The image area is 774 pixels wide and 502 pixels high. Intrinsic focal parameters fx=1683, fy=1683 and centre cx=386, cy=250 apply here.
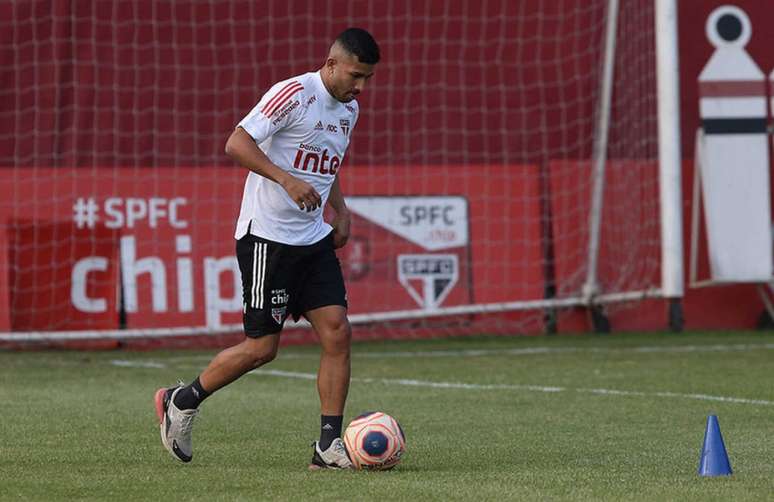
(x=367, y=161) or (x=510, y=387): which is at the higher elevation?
(x=367, y=161)

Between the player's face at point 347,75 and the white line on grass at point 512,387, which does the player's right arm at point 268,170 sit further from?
the white line on grass at point 512,387

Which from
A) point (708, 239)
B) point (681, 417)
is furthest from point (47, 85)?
point (681, 417)

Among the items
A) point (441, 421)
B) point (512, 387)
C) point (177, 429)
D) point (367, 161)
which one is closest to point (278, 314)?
point (177, 429)

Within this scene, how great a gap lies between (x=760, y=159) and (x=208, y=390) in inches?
327

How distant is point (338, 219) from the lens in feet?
22.8

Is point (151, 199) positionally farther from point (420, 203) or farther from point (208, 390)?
point (208, 390)

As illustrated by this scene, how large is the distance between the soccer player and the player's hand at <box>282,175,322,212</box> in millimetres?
232

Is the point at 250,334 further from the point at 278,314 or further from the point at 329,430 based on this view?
the point at 329,430

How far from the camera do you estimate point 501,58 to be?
46.5ft

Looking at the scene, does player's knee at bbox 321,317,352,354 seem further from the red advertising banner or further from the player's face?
the red advertising banner

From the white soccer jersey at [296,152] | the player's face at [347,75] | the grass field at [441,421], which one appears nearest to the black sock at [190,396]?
the grass field at [441,421]

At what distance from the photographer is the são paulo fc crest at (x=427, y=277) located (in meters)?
13.5

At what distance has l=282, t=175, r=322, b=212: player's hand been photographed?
20.1 ft

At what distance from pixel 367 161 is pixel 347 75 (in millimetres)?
7410
